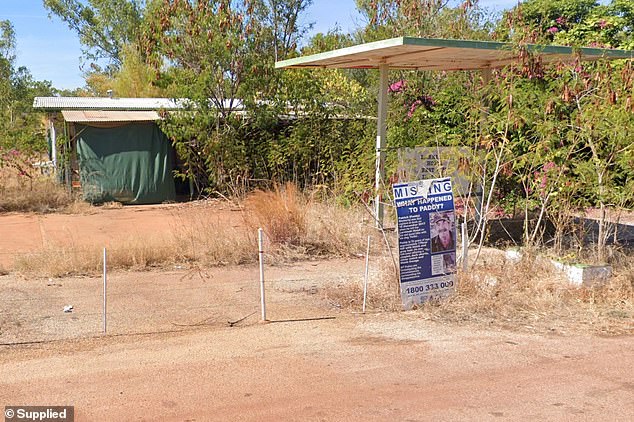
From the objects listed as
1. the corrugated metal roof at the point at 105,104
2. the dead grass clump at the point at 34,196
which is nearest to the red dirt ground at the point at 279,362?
the dead grass clump at the point at 34,196

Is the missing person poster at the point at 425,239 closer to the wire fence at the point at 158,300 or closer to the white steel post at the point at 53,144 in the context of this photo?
the wire fence at the point at 158,300

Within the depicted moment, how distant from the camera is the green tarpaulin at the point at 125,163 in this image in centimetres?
1705

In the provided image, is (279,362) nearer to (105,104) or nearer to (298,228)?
(298,228)

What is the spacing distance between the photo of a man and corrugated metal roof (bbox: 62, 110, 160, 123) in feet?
37.6

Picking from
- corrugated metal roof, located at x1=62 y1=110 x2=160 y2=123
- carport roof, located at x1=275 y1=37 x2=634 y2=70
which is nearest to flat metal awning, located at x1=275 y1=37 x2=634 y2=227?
carport roof, located at x1=275 y1=37 x2=634 y2=70

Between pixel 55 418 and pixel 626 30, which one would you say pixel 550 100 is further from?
pixel 626 30

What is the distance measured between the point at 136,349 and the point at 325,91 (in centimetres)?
1290

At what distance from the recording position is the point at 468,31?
59.3 ft

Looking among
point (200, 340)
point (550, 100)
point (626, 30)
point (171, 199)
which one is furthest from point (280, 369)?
point (626, 30)

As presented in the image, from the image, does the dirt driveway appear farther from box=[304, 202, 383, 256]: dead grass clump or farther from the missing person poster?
box=[304, 202, 383, 256]: dead grass clump

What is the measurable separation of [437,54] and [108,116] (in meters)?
9.90

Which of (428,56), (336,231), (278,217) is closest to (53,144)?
(278,217)

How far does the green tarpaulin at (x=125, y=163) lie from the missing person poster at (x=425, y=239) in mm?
11436

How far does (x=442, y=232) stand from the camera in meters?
7.65
